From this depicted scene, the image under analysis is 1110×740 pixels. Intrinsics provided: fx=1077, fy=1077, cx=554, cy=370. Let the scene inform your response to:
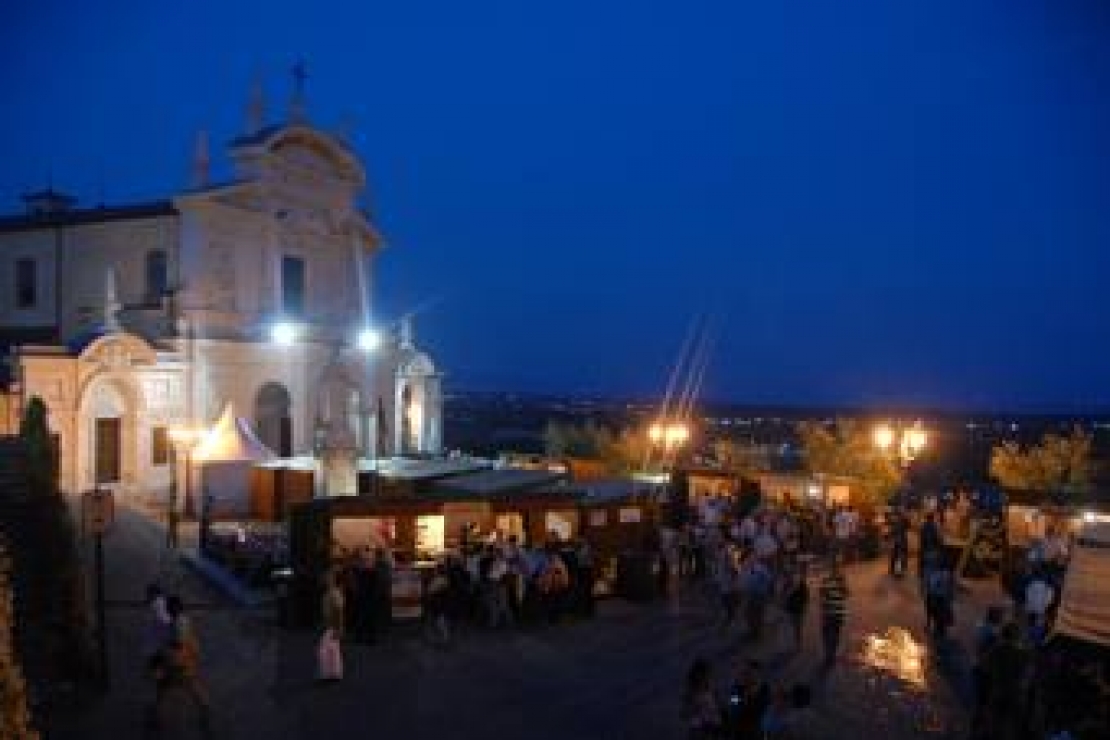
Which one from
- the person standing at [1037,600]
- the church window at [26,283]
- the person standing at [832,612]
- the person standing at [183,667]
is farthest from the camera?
the church window at [26,283]

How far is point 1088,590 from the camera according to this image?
11.1 metres

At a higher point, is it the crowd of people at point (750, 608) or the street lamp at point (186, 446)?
the street lamp at point (186, 446)

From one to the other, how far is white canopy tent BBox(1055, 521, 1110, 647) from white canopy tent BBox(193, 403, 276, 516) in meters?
23.0

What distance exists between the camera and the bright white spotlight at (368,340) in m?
40.7

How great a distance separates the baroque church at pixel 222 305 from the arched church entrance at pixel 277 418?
5cm

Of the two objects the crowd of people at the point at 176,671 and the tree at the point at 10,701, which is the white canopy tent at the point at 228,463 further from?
the tree at the point at 10,701

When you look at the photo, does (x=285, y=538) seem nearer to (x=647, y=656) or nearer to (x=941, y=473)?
(x=647, y=656)

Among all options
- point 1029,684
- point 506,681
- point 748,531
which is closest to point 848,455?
point 748,531

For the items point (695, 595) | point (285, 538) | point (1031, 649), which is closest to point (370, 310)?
point (285, 538)

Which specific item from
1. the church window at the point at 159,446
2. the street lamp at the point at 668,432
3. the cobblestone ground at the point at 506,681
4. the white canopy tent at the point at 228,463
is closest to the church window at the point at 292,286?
the church window at the point at 159,446

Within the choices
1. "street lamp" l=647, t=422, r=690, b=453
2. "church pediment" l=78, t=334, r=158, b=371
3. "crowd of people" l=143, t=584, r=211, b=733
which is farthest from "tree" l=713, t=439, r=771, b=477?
"crowd of people" l=143, t=584, r=211, b=733

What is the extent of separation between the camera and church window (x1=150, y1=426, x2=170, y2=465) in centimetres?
→ 3195

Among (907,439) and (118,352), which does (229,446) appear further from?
(907,439)

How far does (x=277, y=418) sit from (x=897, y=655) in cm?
2550
